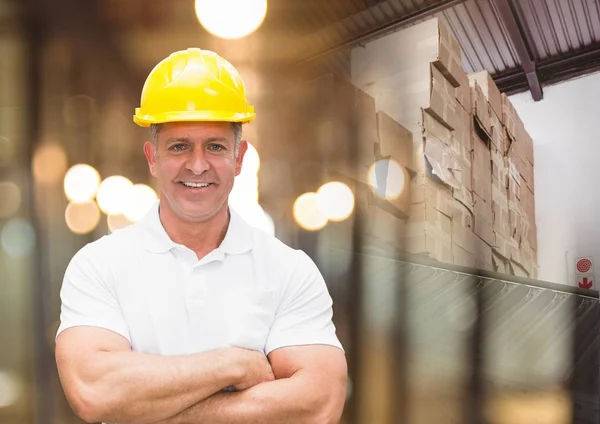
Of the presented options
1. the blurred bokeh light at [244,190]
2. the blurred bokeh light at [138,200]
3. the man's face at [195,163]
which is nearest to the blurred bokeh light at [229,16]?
the blurred bokeh light at [244,190]

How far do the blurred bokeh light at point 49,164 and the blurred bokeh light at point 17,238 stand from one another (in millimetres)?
221

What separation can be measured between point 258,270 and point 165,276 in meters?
0.24

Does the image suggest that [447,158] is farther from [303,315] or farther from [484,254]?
[303,315]

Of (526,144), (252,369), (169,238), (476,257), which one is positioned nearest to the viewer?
(252,369)

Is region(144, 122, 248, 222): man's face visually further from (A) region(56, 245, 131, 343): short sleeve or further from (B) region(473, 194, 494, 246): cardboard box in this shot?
(B) region(473, 194, 494, 246): cardboard box

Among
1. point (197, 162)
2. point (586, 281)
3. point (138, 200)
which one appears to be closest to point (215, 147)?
point (197, 162)

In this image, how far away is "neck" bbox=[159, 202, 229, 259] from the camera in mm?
1675

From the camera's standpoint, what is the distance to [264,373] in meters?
1.49

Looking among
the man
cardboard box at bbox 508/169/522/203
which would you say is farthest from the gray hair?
cardboard box at bbox 508/169/522/203

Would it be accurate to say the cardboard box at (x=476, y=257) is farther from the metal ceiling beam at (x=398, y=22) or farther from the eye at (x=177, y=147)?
the eye at (x=177, y=147)

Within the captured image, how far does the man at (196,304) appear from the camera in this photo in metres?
1.37

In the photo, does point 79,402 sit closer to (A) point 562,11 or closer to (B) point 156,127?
(B) point 156,127

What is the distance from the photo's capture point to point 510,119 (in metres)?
3.19

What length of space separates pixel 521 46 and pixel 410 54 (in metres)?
0.81
